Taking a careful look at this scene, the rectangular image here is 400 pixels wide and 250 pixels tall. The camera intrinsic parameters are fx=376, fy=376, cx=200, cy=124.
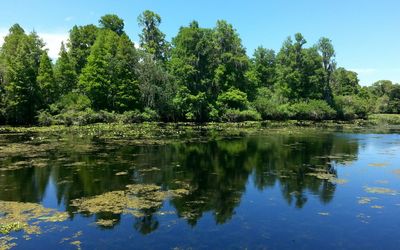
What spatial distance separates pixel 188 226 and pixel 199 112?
57.0m

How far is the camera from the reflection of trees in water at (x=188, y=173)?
15.9 meters

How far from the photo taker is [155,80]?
66.2m

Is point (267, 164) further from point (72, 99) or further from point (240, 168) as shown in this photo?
point (72, 99)

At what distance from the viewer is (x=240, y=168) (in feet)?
77.8

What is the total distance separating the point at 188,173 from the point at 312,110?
65852mm

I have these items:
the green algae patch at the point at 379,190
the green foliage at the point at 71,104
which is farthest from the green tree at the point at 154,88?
the green algae patch at the point at 379,190

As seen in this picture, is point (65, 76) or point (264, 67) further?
point (264, 67)

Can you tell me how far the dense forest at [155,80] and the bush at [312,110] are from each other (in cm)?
22

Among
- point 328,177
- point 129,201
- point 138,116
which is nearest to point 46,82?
point 138,116

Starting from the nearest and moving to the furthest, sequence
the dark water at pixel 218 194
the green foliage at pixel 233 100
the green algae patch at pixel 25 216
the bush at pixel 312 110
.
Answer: the dark water at pixel 218 194
the green algae patch at pixel 25 216
the green foliage at pixel 233 100
the bush at pixel 312 110

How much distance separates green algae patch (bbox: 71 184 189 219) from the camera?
14.5 meters

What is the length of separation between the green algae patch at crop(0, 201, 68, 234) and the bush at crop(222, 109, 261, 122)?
189 feet

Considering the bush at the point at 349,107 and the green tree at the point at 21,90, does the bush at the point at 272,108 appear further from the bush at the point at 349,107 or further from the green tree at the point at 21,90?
the green tree at the point at 21,90

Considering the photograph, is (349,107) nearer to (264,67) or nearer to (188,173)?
(264,67)
